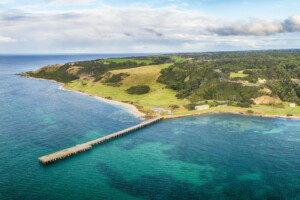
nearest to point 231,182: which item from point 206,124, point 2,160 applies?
point 206,124

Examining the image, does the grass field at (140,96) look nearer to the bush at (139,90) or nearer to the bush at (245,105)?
the bush at (139,90)

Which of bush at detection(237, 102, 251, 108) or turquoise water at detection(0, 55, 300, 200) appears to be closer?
turquoise water at detection(0, 55, 300, 200)

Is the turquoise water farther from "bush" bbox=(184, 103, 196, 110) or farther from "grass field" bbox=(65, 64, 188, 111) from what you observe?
"grass field" bbox=(65, 64, 188, 111)

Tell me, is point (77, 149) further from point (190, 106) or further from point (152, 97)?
point (152, 97)

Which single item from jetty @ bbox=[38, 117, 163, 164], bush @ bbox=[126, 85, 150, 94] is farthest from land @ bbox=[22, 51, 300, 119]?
jetty @ bbox=[38, 117, 163, 164]

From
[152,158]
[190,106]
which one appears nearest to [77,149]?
[152,158]

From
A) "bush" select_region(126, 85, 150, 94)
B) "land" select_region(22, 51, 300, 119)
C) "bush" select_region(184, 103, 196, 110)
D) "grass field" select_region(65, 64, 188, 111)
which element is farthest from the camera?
"bush" select_region(126, 85, 150, 94)

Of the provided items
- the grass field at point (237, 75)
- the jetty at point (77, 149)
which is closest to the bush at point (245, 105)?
the grass field at point (237, 75)

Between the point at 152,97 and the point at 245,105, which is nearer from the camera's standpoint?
the point at 245,105
